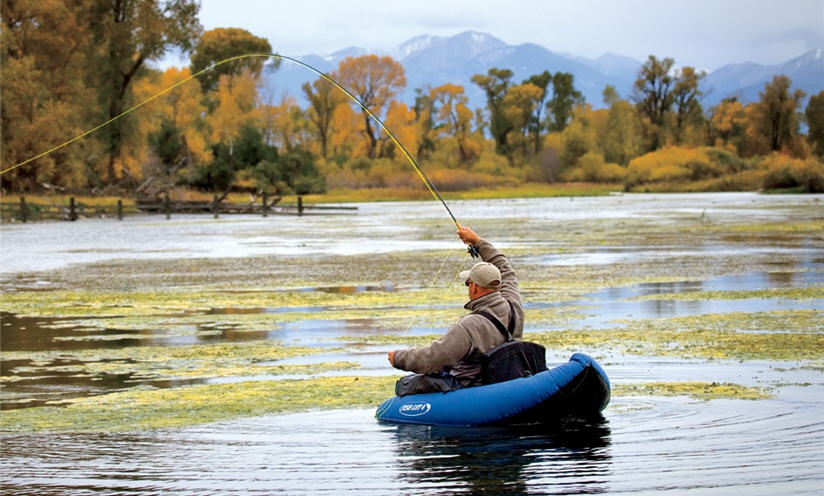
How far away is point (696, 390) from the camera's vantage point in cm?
1036

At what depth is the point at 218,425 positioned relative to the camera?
376 inches

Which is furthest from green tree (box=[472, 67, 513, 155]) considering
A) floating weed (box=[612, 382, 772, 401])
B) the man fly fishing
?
the man fly fishing

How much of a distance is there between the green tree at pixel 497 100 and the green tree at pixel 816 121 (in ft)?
109

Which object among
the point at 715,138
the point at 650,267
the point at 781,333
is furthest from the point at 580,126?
the point at 781,333

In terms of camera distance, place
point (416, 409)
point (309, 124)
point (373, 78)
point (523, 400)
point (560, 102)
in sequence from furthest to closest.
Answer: point (560, 102), point (309, 124), point (373, 78), point (416, 409), point (523, 400)

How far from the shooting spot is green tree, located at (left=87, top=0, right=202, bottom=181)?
65.4 meters

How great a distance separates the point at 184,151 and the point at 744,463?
243 ft

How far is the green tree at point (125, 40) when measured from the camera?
65375mm

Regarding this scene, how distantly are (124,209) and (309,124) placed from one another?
50909mm

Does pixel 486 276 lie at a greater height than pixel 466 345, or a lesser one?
greater

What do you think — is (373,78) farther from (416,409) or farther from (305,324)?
(416,409)

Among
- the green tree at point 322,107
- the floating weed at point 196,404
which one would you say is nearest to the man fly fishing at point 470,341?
the floating weed at point 196,404

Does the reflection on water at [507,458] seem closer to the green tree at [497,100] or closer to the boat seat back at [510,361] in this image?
the boat seat back at [510,361]

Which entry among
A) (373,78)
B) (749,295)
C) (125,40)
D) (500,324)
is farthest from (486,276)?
(373,78)
